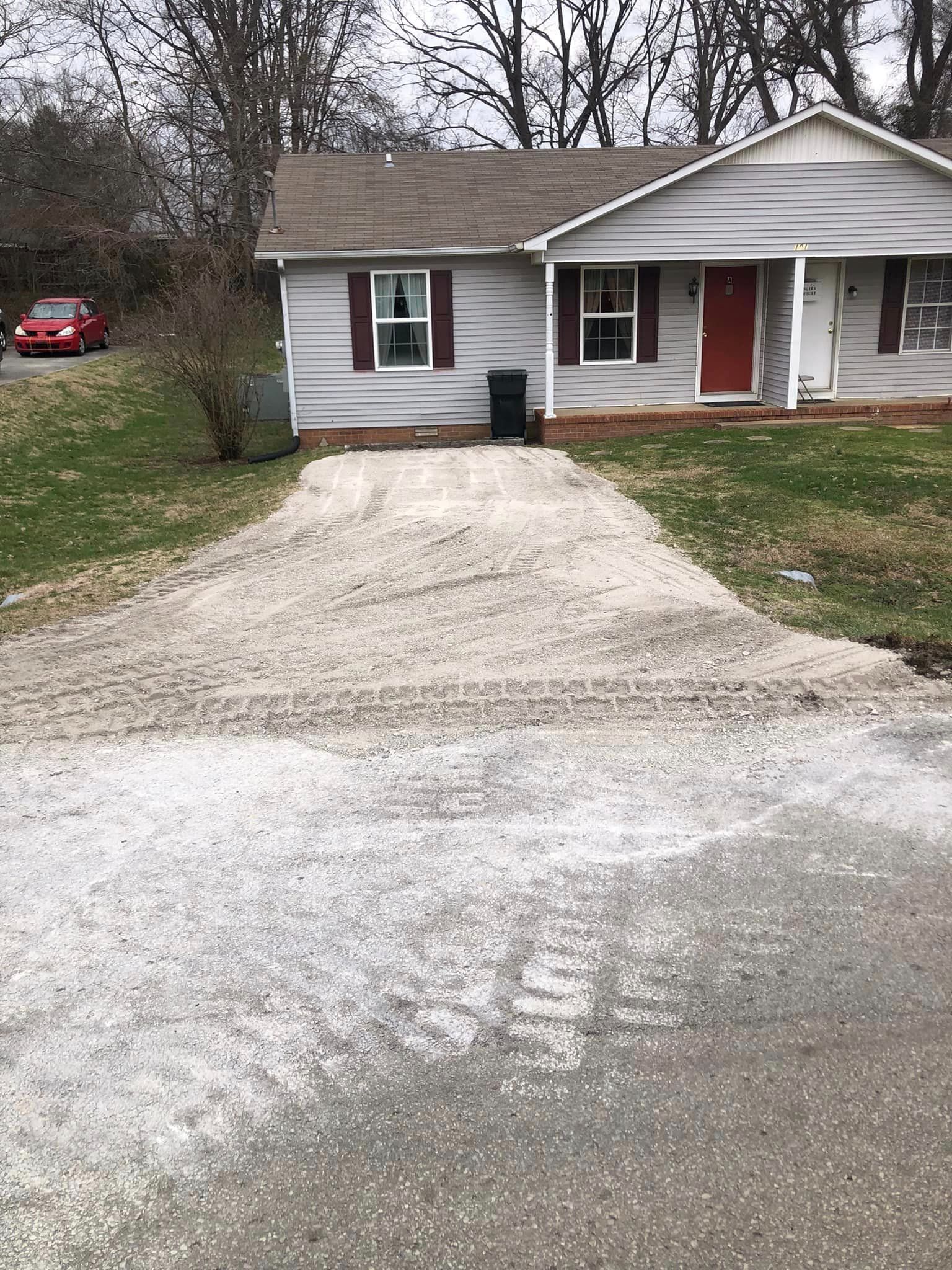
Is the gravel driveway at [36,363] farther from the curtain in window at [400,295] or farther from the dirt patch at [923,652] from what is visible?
the dirt patch at [923,652]

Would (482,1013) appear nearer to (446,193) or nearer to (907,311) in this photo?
(907,311)

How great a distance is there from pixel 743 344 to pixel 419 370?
537 centimetres

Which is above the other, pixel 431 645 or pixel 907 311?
pixel 907 311

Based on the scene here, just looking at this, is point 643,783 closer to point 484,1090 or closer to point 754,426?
point 484,1090

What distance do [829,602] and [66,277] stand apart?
33.0m

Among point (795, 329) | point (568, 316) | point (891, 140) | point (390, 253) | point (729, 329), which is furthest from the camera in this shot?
point (729, 329)

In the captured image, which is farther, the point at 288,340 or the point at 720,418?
the point at 720,418

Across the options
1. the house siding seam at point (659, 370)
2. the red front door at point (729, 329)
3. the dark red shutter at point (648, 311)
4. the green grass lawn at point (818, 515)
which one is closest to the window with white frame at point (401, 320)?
→ the house siding seam at point (659, 370)

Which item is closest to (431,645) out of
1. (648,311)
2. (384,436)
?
(384,436)

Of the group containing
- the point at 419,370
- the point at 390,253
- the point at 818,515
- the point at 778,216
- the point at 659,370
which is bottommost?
the point at 818,515

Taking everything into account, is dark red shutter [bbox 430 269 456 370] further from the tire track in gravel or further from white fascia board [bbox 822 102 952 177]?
the tire track in gravel

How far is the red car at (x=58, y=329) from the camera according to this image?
2438cm

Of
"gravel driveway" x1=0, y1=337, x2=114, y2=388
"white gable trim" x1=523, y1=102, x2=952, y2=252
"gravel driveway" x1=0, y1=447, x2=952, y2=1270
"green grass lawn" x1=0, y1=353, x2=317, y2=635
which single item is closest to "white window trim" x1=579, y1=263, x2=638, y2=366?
"white gable trim" x1=523, y1=102, x2=952, y2=252

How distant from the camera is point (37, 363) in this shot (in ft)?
76.4
